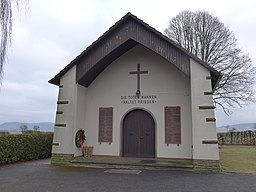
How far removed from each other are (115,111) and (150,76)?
7.37 feet

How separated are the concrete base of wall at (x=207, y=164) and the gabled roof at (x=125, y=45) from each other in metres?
3.06

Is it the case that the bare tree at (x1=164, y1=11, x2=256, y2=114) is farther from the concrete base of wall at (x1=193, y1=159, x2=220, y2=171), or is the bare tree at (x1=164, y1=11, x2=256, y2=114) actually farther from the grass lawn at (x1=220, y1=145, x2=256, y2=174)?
the concrete base of wall at (x1=193, y1=159, x2=220, y2=171)

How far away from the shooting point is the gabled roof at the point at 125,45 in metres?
9.18

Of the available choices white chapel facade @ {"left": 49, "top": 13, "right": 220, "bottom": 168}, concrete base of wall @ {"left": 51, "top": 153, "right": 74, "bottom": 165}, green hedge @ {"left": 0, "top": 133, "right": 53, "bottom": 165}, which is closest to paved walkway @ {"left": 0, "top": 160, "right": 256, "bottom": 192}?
concrete base of wall @ {"left": 51, "top": 153, "right": 74, "bottom": 165}

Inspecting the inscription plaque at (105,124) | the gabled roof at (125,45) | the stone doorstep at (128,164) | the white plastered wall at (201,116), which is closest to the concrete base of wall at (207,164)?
the white plastered wall at (201,116)

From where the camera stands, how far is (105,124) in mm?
11266

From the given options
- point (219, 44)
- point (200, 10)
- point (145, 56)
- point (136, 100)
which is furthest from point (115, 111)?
point (200, 10)

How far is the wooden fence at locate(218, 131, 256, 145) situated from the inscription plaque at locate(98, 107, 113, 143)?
17769 mm

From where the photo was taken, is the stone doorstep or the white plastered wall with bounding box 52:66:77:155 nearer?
the stone doorstep

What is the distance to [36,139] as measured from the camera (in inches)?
462

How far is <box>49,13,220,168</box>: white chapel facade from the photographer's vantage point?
9.16m

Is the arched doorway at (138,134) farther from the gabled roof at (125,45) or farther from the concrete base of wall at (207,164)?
the gabled roof at (125,45)

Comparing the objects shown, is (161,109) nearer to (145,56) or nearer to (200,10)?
(145,56)

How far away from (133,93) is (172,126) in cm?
227
